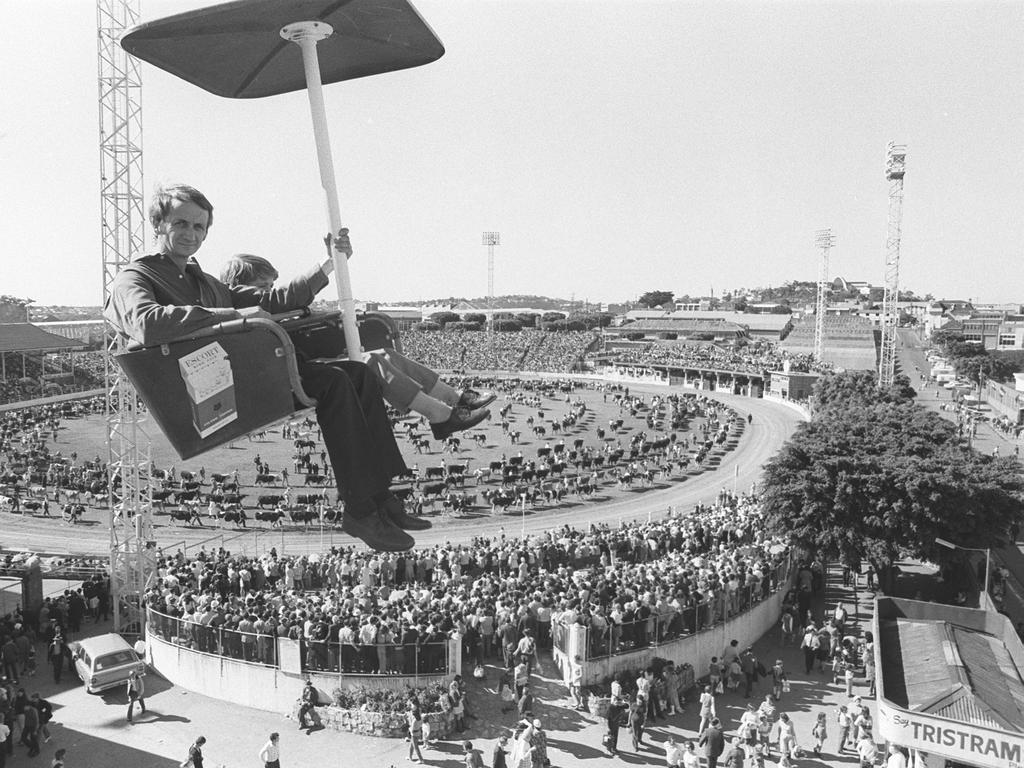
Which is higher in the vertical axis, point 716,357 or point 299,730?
point 716,357

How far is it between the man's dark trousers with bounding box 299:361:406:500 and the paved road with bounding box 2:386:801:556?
23.6 meters

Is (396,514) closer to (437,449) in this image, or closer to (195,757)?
(195,757)

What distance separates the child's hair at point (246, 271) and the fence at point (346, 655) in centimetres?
1182

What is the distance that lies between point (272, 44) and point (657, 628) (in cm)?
1516

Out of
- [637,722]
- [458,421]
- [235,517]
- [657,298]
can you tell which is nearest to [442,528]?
[235,517]

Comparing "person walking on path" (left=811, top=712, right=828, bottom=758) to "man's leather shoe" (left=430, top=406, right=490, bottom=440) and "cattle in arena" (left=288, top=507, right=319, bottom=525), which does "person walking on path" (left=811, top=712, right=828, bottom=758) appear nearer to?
"man's leather shoe" (left=430, top=406, right=490, bottom=440)

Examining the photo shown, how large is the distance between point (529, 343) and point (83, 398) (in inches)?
2198

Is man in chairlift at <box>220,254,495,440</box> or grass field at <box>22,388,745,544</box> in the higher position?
man in chairlift at <box>220,254,495,440</box>

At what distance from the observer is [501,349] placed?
99.0 meters

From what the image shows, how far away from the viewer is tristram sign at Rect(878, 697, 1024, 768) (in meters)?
10.1

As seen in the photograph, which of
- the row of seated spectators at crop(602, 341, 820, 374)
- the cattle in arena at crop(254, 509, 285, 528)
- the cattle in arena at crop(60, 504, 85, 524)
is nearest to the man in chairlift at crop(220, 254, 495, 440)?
the cattle in arena at crop(254, 509, 285, 528)

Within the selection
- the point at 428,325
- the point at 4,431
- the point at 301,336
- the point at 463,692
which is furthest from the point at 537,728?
the point at 428,325

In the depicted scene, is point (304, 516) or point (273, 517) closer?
point (304, 516)

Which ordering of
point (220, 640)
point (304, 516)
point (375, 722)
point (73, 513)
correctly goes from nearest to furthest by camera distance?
point (375, 722)
point (220, 640)
point (304, 516)
point (73, 513)
